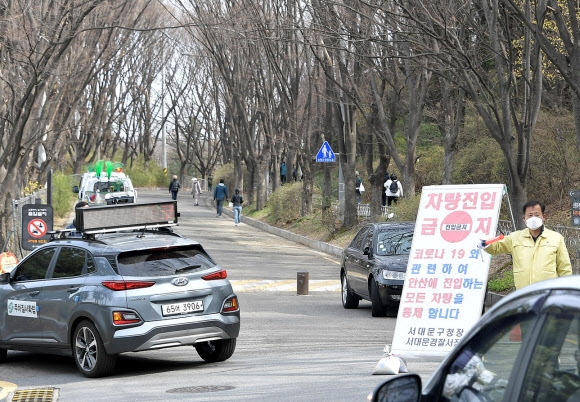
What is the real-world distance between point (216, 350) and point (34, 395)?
2.66m

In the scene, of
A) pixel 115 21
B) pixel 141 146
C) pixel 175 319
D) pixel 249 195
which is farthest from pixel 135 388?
pixel 141 146

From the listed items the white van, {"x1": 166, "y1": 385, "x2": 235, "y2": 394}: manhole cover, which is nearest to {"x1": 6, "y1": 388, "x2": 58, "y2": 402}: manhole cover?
{"x1": 166, "y1": 385, "x2": 235, "y2": 394}: manhole cover

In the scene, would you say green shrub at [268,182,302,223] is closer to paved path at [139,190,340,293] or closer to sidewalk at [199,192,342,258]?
sidewalk at [199,192,342,258]

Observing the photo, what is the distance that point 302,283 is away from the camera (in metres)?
20.6

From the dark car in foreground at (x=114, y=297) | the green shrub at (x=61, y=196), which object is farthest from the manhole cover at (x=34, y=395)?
the green shrub at (x=61, y=196)

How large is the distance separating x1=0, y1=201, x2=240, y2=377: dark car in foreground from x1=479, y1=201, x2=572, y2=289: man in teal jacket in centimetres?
373

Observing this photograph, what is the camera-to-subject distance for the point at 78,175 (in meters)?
56.3

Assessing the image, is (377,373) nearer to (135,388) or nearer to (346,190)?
(135,388)

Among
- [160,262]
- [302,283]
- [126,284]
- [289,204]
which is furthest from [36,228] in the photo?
[289,204]

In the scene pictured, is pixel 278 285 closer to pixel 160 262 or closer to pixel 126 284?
pixel 160 262

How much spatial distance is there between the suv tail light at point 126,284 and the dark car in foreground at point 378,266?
6.15 meters

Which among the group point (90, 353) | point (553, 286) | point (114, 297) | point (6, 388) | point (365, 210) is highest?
point (553, 286)

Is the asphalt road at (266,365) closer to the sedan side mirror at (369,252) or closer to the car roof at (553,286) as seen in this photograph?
the sedan side mirror at (369,252)

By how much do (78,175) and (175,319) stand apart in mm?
46648
